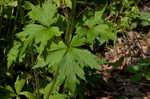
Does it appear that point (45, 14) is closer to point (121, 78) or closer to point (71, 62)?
point (71, 62)

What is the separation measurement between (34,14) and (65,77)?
1.86 feet

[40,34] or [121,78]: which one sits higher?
[40,34]

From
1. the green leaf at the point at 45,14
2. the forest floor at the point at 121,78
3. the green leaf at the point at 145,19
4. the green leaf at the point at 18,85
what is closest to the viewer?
the green leaf at the point at 45,14

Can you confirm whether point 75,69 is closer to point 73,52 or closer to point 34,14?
point 73,52

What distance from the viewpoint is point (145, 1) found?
478 centimetres

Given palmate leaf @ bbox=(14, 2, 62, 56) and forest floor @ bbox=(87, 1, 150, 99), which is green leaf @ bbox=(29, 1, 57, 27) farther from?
forest floor @ bbox=(87, 1, 150, 99)

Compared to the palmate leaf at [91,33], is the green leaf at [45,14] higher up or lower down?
higher up

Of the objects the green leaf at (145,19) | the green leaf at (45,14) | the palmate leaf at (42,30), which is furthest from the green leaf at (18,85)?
the green leaf at (145,19)

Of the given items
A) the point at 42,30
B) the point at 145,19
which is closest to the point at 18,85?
the point at 42,30

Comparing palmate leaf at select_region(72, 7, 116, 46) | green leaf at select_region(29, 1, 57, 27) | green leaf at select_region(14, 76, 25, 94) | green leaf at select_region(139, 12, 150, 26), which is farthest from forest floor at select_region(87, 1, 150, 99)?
green leaf at select_region(29, 1, 57, 27)

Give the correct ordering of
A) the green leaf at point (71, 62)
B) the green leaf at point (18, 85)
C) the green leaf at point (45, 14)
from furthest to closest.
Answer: the green leaf at point (18, 85) < the green leaf at point (45, 14) < the green leaf at point (71, 62)

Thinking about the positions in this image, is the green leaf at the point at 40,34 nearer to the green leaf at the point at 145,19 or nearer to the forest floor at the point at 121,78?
the forest floor at the point at 121,78

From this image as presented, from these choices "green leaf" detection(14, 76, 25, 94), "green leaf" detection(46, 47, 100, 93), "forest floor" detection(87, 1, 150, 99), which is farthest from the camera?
"forest floor" detection(87, 1, 150, 99)

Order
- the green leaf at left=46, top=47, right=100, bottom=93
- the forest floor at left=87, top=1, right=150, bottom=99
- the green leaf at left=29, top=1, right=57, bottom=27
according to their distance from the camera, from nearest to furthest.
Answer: the green leaf at left=46, top=47, right=100, bottom=93 < the green leaf at left=29, top=1, right=57, bottom=27 < the forest floor at left=87, top=1, right=150, bottom=99
